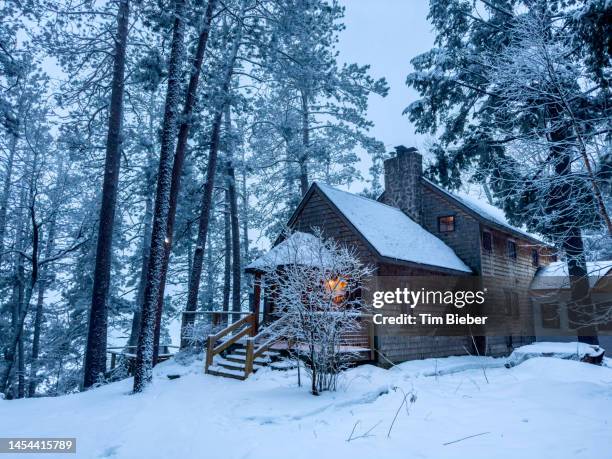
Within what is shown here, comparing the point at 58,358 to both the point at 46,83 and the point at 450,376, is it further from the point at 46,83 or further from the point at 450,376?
the point at 450,376

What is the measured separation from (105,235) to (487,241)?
16371 millimetres

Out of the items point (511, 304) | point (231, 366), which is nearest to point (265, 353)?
point (231, 366)

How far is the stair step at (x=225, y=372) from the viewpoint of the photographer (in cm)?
1073

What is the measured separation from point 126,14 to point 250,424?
41.3 ft

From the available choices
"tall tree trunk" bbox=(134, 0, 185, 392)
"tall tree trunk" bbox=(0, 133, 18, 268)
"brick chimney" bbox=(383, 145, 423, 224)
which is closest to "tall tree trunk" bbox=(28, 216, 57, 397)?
"tall tree trunk" bbox=(0, 133, 18, 268)

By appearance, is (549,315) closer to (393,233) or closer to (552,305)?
(552,305)

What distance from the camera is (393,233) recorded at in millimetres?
15953

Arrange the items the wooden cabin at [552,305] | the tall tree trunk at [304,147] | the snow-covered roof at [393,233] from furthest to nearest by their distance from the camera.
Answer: the tall tree trunk at [304,147] < the wooden cabin at [552,305] < the snow-covered roof at [393,233]

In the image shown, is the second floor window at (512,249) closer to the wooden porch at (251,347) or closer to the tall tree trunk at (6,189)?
the wooden porch at (251,347)

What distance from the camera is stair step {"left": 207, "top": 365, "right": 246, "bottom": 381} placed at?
10726 mm

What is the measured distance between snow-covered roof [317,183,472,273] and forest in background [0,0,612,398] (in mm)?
2749

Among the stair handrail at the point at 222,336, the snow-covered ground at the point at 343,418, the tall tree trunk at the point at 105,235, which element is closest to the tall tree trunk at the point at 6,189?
the tall tree trunk at the point at 105,235

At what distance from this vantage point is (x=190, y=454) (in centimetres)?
540

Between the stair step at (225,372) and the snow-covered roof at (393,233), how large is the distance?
19.1 feet
